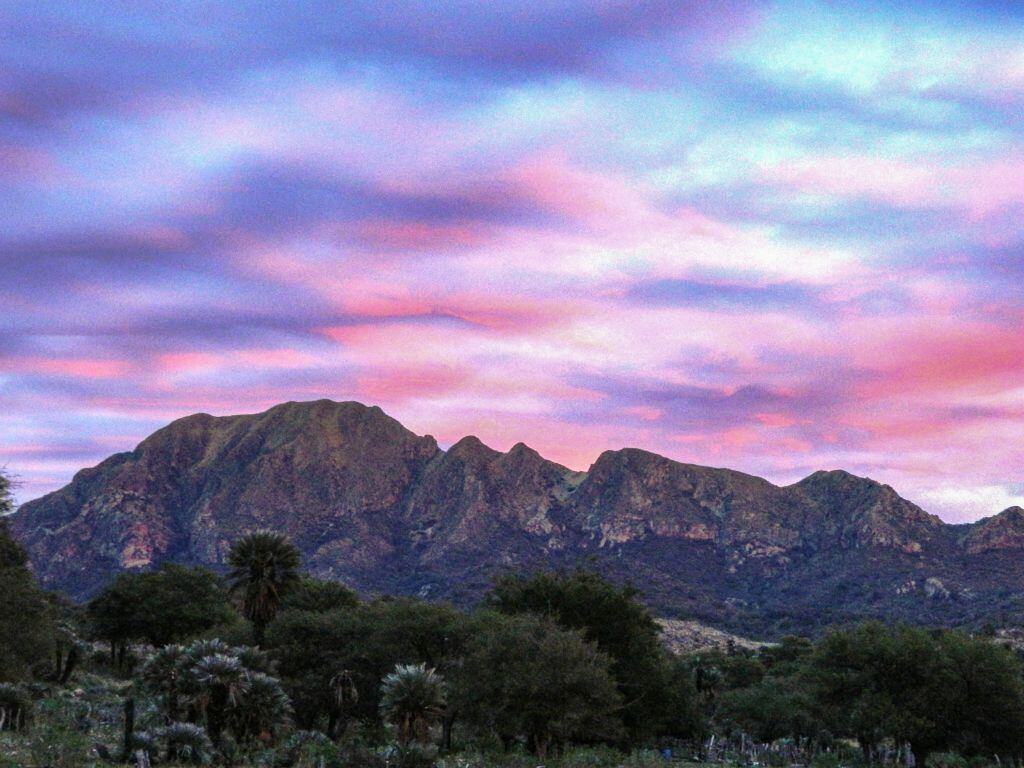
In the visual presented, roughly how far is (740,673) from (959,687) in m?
62.5

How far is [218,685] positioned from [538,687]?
16449mm

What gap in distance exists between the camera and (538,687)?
46906 mm

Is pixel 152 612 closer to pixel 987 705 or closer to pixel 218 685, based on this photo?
pixel 218 685

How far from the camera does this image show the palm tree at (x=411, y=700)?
4031 centimetres

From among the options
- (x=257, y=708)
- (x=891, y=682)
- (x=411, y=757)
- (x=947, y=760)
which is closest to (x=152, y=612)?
(x=257, y=708)

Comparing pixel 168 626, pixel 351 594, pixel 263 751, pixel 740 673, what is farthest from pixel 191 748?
pixel 740 673

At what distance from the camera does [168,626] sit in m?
96.5

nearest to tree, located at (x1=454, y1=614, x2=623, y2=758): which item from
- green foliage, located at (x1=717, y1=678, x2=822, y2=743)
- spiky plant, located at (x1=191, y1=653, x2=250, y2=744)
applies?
spiky plant, located at (x1=191, y1=653, x2=250, y2=744)

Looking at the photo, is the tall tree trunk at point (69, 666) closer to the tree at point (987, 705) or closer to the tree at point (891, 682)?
the tree at point (891, 682)

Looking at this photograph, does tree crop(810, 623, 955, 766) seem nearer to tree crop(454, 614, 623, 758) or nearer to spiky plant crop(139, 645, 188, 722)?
tree crop(454, 614, 623, 758)

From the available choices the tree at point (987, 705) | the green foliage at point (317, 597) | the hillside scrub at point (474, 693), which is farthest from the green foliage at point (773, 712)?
the green foliage at point (317, 597)

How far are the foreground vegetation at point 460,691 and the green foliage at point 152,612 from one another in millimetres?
9765

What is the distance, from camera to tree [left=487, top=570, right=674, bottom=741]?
205 feet

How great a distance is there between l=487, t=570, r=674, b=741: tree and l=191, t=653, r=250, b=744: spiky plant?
1079 inches
